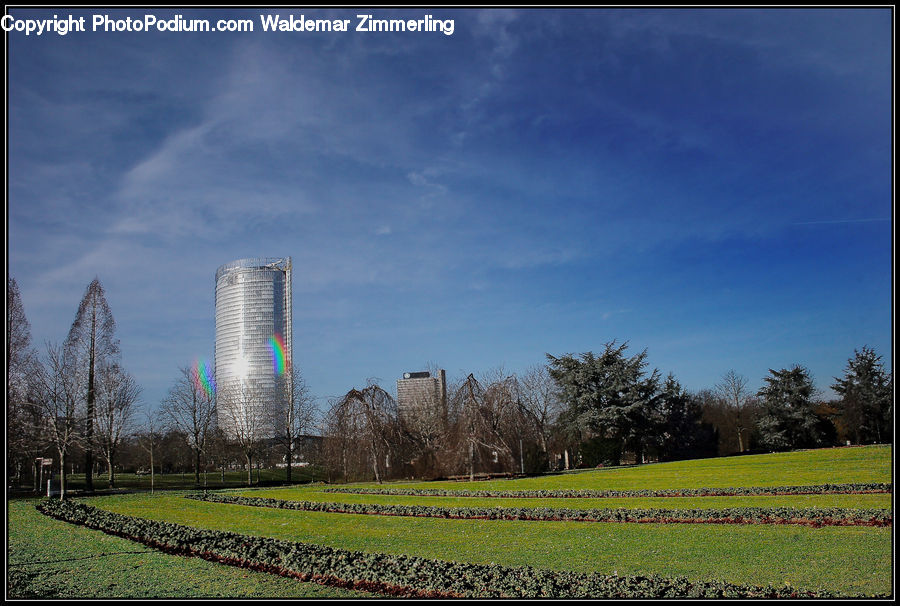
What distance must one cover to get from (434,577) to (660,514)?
7.73 metres

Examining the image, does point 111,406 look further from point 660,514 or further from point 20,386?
point 660,514

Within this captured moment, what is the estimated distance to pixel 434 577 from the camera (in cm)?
739

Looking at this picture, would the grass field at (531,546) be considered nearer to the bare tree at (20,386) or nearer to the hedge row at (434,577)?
the hedge row at (434,577)

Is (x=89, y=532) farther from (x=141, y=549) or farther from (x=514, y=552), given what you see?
(x=514, y=552)

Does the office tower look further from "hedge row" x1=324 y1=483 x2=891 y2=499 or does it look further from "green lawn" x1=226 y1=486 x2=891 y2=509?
"green lawn" x1=226 y1=486 x2=891 y2=509

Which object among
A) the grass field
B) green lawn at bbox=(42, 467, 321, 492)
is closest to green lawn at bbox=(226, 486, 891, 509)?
the grass field

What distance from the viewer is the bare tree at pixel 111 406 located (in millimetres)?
34125

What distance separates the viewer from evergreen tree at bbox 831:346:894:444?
4447cm

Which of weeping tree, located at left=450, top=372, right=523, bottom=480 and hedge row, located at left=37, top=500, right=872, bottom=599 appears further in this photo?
weeping tree, located at left=450, top=372, right=523, bottom=480

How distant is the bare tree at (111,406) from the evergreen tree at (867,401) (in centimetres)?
4993

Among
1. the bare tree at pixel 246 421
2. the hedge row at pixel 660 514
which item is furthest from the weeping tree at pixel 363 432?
the hedge row at pixel 660 514

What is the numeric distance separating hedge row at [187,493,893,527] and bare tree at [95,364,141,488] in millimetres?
22589

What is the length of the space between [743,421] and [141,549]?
5584cm

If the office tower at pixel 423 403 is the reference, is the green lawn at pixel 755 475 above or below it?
below
